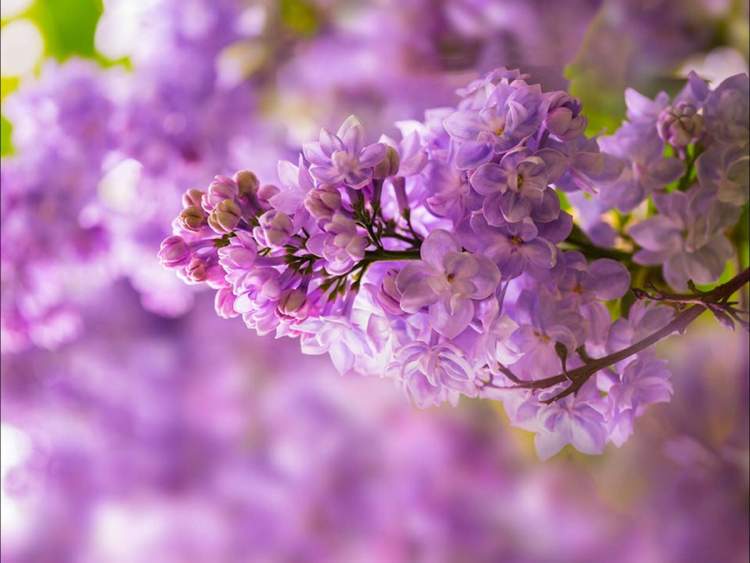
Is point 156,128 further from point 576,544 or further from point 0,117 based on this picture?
point 576,544

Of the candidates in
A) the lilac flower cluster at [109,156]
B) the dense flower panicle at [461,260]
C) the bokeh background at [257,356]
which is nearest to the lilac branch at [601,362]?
the dense flower panicle at [461,260]

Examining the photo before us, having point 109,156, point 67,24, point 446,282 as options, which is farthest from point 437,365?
point 67,24

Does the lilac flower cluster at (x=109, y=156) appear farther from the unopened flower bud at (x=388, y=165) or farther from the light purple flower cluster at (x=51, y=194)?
the unopened flower bud at (x=388, y=165)

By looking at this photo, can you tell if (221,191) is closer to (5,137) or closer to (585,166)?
(585,166)

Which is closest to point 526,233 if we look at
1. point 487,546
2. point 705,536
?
point 705,536

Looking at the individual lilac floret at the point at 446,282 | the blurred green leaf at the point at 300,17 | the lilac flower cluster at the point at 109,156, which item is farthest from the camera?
the blurred green leaf at the point at 300,17
